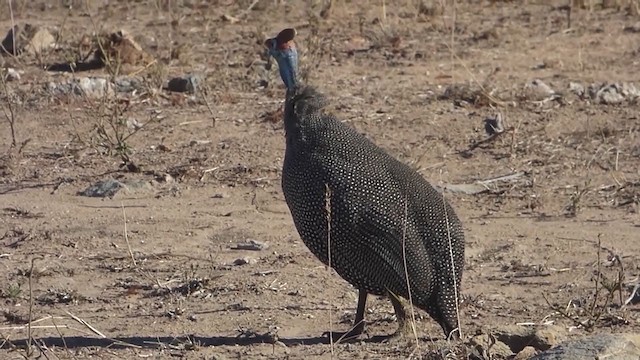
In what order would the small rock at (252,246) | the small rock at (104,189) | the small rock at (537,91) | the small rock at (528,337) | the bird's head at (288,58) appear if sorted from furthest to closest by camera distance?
1. the small rock at (537,91)
2. the small rock at (104,189)
3. the small rock at (252,246)
4. the bird's head at (288,58)
5. the small rock at (528,337)

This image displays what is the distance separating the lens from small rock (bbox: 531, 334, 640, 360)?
13.7ft

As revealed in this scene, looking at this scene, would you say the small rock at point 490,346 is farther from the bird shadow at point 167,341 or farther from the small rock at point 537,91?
the small rock at point 537,91

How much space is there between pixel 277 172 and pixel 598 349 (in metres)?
3.33

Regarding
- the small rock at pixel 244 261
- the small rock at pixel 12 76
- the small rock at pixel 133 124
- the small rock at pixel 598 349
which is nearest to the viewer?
the small rock at pixel 598 349

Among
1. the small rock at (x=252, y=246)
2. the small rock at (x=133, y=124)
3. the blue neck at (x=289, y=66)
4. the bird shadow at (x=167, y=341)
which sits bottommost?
the small rock at (x=252, y=246)

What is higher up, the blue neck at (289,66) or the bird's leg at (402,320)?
the blue neck at (289,66)

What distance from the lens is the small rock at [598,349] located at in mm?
4164

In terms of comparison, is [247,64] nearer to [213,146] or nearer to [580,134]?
[213,146]

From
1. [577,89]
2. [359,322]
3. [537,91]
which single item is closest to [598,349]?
[359,322]

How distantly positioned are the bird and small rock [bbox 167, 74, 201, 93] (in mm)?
3466

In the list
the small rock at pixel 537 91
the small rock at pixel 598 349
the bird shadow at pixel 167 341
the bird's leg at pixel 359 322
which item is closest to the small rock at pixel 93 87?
the small rock at pixel 537 91

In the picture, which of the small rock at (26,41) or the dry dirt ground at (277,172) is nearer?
the dry dirt ground at (277,172)

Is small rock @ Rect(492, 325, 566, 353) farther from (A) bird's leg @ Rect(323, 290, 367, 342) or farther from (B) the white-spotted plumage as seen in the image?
(A) bird's leg @ Rect(323, 290, 367, 342)

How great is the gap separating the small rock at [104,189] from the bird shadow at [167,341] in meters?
1.90
